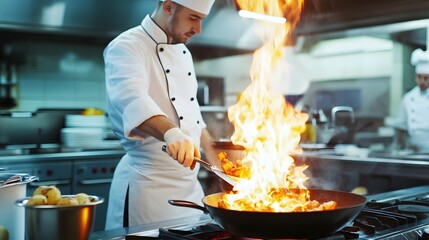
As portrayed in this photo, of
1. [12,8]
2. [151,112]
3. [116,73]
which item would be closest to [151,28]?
[116,73]

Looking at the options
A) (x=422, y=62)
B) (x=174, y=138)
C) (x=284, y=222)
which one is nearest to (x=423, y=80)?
(x=422, y=62)

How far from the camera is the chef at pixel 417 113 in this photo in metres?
5.67

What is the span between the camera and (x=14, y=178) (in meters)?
1.29

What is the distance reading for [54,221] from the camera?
1.19 meters

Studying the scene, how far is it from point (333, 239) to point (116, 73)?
1.11 meters

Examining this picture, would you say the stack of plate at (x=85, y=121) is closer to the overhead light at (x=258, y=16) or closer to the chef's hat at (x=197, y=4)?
the overhead light at (x=258, y=16)

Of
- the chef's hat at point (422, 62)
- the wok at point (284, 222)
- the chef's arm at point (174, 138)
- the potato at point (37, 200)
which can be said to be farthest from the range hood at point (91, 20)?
the wok at point (284, 222)

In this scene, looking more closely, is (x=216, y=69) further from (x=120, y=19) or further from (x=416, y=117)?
(x=416, y=117)

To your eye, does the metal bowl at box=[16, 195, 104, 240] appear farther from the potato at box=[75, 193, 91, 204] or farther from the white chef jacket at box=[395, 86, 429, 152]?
the white chef jacket at box=[395, 86, 429, 152]

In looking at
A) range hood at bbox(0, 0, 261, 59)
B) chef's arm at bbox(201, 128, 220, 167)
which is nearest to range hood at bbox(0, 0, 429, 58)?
range hood at bbox(0, 0, 261, 59)

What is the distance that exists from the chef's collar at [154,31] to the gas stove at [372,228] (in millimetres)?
951

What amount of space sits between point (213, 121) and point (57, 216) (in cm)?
450

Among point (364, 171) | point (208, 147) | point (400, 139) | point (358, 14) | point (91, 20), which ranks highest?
point (91, 20)

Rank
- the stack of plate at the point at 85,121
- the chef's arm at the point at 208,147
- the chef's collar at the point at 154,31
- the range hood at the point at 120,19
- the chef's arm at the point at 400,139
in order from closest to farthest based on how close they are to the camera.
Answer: the chef's collar at the point at 154,31
the chef's arm at the point at 208,147
the range hood at the point at 120,19
the stack of plate at the point at 85,121
the chef's arm at the point at 400,139
